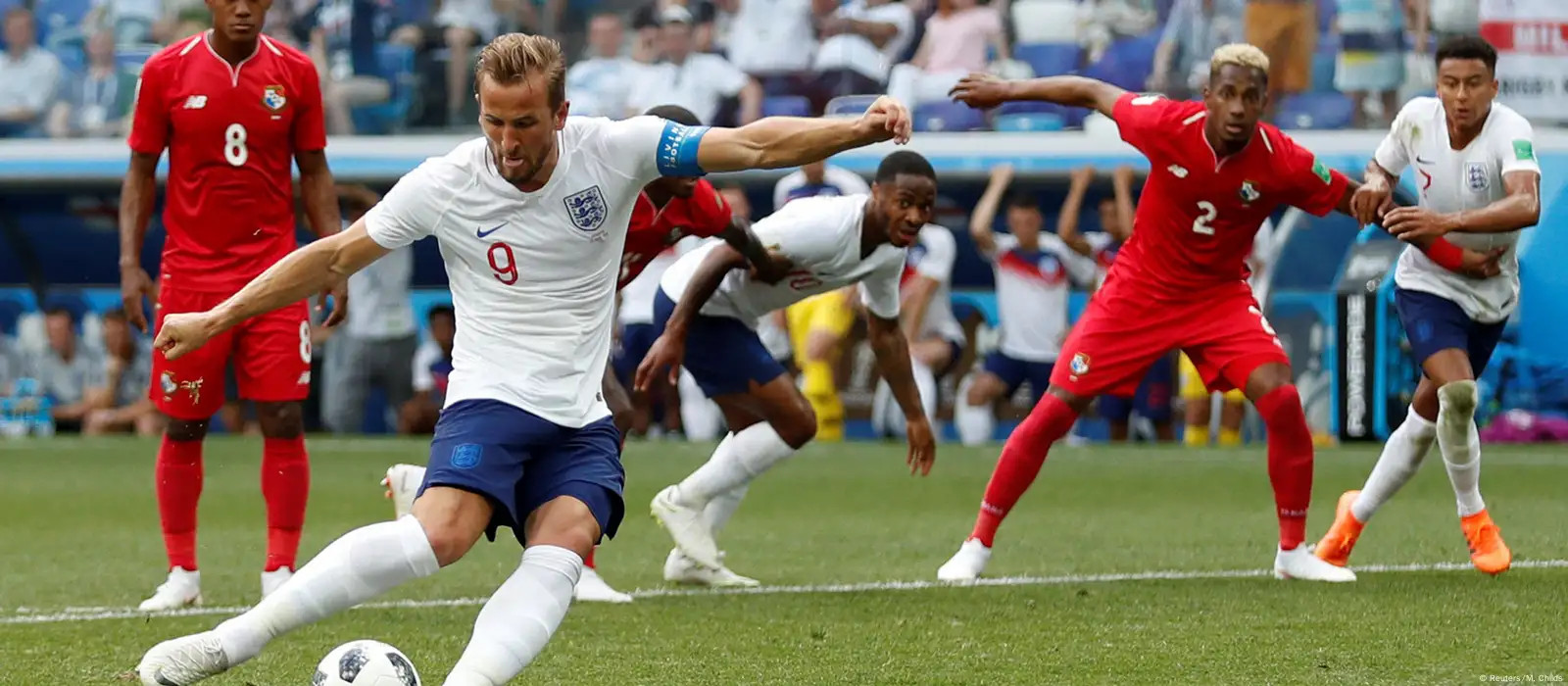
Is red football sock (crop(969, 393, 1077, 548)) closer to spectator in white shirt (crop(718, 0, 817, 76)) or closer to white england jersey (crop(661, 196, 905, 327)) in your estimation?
white england jersey (crop(661, 196, 905, 327))

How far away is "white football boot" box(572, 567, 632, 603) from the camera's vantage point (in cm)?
769

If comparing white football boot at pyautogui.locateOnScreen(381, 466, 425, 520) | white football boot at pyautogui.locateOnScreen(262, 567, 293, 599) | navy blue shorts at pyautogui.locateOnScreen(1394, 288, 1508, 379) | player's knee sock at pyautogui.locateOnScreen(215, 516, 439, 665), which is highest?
player's knee sock at pyautogui.locateOnScreen(215, 516, 439, 665)

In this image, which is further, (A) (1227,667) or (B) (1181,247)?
(B) (1181,247)

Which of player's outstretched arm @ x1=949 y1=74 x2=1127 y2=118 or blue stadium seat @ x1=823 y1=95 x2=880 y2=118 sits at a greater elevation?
player's outstretched arm @ x1=949 y1=74 x2=1127 y2=118

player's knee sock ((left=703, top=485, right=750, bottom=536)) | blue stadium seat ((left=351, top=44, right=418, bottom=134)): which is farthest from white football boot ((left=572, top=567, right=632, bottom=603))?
blue stadium seat ((left=351, top=44, right=418, bottom=134))

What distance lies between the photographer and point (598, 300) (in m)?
5.38

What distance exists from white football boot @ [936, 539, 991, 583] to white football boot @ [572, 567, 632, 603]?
126cm

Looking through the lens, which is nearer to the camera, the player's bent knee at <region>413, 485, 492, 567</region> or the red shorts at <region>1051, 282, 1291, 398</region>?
the player's bent knee at <region>413, 485, 492, 567</region>

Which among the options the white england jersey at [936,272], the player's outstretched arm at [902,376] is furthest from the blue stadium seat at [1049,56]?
the player's outstretched arm at [902,376]

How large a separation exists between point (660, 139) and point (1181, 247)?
3.38 m

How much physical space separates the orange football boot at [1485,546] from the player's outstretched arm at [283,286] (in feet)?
15.0

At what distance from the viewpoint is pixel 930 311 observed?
Result: 1653cm

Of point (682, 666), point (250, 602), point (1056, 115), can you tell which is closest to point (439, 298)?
point (1056, 115)

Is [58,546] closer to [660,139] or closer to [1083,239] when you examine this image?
[660,139]
